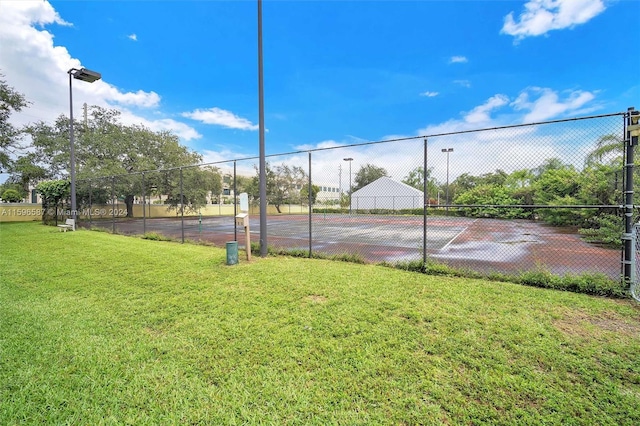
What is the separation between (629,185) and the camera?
3.75m

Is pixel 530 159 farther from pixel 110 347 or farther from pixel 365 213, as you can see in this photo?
pixel 365 213

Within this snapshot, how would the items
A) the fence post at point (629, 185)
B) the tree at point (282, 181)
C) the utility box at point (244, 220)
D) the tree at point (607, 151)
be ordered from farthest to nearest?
1. the tree at point (282, 181)
2. the utility box at point (244, 220)
3. the tree at point (607, 151)
4. the fence post at point (629, 185)

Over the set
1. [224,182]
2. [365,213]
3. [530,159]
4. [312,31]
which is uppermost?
[312,31]

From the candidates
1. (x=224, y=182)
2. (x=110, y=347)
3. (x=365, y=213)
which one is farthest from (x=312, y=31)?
(x=224, y=182)


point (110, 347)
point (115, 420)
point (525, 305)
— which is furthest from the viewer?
point (525, 305)

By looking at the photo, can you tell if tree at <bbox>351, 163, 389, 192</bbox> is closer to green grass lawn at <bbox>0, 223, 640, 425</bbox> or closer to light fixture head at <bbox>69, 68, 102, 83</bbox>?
green grass lawn at <bbox>0, 223, 640, 425</bbox>

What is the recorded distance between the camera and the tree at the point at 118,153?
2112cm

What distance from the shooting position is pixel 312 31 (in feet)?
35.8

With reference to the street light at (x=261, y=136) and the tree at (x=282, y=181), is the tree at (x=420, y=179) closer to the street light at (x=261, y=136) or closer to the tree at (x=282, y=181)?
the street light at (x=261, y=136)

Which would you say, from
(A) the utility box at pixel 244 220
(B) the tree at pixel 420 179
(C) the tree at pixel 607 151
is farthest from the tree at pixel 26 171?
(C) the tree at pixel 607 151

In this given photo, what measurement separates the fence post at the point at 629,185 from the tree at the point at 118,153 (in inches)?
949

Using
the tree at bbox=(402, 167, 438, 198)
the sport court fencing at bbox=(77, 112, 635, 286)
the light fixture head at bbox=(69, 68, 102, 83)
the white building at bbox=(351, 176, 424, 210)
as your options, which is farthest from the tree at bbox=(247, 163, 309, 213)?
the tree at bbox=(402, 167, 438, 198)

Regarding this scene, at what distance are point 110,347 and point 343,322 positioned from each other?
2.42 m

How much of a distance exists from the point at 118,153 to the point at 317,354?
89.8 ft
